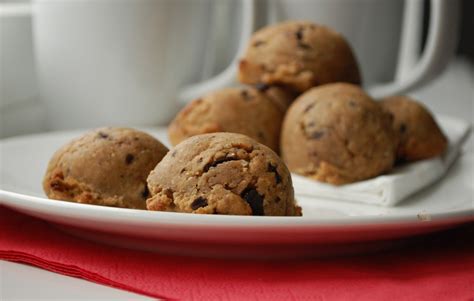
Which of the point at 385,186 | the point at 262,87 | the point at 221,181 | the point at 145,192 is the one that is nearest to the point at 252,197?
the point at 221,181

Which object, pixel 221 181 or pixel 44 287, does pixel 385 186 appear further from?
pixel 44 287

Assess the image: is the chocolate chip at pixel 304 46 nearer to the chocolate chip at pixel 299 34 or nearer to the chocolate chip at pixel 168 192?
the chocolate chip at pixel 299 34

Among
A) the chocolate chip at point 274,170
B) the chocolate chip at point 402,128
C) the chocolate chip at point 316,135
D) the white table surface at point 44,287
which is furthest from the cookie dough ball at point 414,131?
the white table surface at point 44,287

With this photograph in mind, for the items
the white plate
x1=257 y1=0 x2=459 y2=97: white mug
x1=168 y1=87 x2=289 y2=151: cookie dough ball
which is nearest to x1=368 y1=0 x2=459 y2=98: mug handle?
x1=257 y1=0 x2=459 y2=97: white mug

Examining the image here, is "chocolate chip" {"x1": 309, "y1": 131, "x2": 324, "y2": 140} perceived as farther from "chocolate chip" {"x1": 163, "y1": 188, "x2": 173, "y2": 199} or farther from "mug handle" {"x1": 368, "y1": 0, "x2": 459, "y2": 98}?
"mug handle" {"x1": 368, "y1": 0, "x2": 459, "y2": 98}

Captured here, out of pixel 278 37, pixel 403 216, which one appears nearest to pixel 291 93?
pixel 278 37

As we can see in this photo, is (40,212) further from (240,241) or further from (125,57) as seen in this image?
(125,57)
